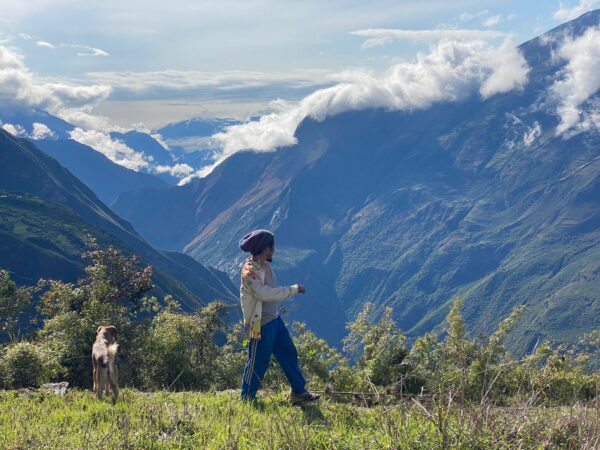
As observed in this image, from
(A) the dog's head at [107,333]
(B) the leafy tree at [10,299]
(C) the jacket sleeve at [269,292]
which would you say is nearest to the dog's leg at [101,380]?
(A) the dog's head at [107,333]

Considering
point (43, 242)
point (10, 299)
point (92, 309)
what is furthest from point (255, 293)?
point (43, 242)

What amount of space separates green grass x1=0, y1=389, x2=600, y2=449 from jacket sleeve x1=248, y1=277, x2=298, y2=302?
5.86 ft

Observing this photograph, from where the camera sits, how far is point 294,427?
6066 mm

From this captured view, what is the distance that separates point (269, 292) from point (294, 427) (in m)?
3.80

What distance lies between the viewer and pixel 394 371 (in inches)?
520

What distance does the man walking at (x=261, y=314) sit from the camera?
32.0 feet

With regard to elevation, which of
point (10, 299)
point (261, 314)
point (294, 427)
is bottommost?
point (10, 299)

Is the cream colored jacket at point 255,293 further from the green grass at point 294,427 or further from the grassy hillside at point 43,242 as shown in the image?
the grassy hillside at point 43,242

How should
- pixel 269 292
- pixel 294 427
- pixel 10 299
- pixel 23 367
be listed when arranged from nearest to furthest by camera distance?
pixel 294 427 → pixel 269 292 → pixel 23 367 → pixel 10 299

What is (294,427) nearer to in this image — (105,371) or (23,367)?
(105,371)

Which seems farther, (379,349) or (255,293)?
(379,349)

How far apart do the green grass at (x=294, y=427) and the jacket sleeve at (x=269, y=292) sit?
179cm

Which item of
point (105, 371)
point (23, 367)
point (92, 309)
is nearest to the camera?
point (105, 371)

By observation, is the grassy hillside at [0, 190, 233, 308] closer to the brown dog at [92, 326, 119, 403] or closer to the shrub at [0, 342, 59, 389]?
the shrub at [0, 342, 59, 389]
